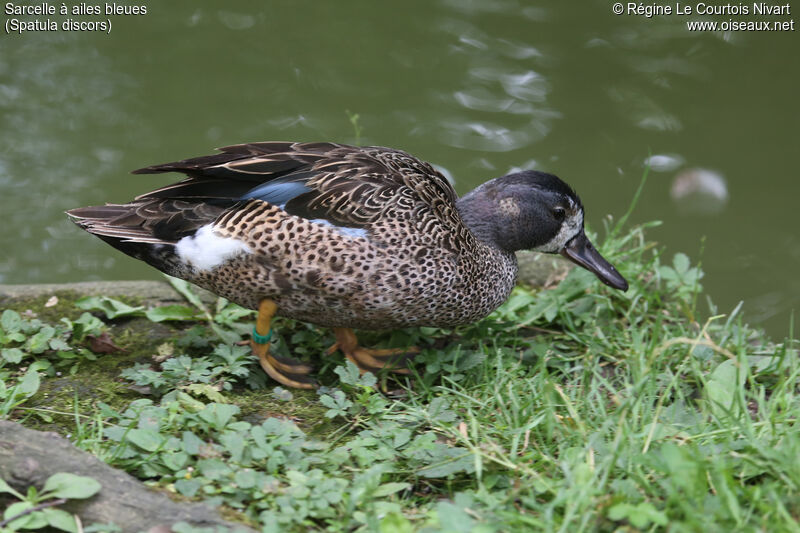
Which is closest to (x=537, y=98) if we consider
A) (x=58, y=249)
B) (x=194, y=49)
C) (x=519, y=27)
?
(x=519, y=27)

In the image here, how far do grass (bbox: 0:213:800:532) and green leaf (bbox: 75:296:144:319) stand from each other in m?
0.02

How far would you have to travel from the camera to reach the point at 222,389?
325 cm

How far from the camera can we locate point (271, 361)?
11.4 feet

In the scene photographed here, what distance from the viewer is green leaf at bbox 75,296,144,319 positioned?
3799 mm

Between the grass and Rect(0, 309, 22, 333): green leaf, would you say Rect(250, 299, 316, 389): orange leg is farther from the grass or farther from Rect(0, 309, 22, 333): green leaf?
Rect(0, 309, 22, 333): green leaf

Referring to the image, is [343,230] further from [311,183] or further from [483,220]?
[483,220]

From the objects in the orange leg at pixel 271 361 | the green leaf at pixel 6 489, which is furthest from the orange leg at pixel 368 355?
the green leaf at pixel 6 489

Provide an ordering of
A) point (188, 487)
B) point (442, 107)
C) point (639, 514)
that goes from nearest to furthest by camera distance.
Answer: point (639, 514)
point (188, 487)
point (442, 107)

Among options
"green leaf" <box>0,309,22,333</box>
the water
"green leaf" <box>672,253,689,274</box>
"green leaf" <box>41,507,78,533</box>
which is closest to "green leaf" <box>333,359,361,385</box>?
"green leaf" <box>41,507,78,533</box>

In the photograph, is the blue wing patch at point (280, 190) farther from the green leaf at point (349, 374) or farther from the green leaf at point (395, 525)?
the green leaf at point (395, 525)

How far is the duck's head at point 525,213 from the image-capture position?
378 cm

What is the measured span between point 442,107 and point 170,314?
11.2 ft

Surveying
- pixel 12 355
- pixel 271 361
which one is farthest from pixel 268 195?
pixel 12 355

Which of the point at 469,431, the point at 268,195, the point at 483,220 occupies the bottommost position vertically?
the point at 469,431
